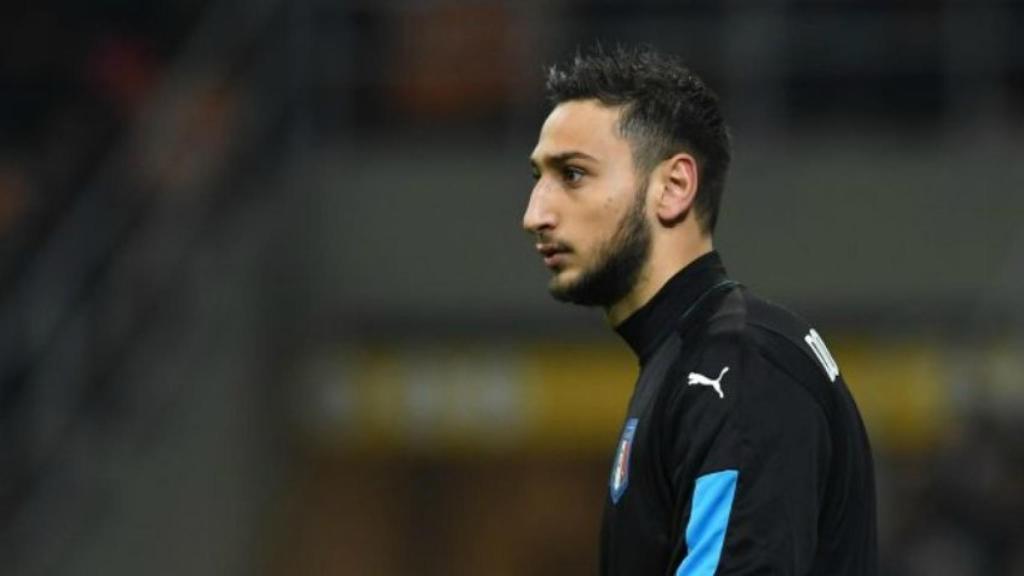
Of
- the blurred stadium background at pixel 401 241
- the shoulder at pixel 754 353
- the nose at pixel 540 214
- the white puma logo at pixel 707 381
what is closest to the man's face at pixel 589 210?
the nose at pixel 540 214

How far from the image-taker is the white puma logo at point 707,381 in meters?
4.05

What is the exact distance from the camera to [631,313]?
4406 mm

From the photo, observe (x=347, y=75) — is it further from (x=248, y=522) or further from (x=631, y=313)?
(x=631, y=313)

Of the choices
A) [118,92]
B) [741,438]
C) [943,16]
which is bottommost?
[741,438]

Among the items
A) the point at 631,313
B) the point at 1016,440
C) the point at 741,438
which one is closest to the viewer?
the point at 741,438

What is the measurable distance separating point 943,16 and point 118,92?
167 inches

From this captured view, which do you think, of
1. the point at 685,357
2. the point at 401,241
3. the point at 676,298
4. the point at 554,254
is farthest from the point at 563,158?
the point at 401,241

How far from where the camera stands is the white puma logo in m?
4.05

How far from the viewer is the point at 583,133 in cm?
436

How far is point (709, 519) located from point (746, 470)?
0.30ft

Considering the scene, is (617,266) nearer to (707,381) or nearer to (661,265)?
(661,265)

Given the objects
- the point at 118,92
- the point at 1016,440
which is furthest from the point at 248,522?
the point at 1016,440

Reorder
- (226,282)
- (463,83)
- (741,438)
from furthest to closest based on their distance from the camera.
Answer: (463,83), (226,282), (741,438)

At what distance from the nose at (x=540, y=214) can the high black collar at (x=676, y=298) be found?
206mm
